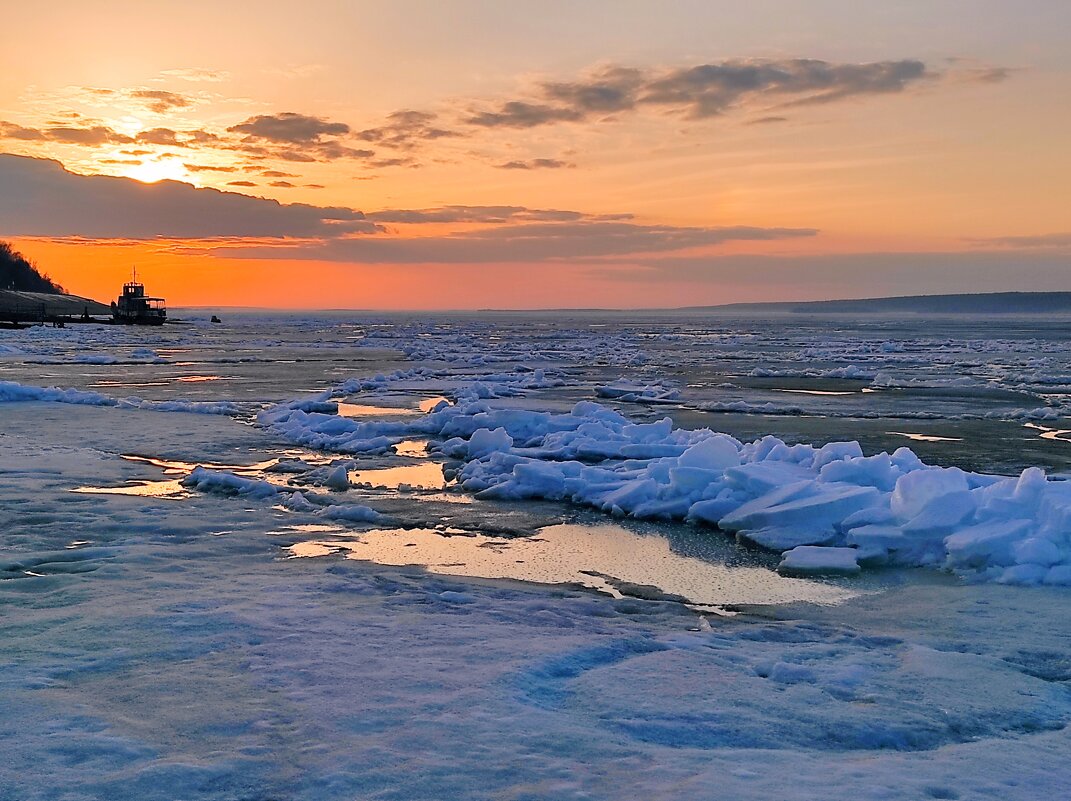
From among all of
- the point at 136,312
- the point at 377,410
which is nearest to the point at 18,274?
the point at 136,312

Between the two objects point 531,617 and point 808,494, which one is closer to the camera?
point 531,617

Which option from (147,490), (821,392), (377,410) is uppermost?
(821,392)

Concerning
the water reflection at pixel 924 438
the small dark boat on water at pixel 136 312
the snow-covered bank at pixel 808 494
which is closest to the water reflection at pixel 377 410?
the snow-covered bank at pixel 808 494

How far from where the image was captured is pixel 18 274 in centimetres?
12462

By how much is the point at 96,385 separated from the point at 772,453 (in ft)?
59.4

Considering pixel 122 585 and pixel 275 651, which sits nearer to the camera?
pixel 275 651

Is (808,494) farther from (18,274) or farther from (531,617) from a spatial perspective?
(18,274)

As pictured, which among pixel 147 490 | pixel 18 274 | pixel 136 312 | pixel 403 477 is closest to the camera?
pixel 147 490

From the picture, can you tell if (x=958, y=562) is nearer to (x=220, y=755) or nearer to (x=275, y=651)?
(x=275, y=651)

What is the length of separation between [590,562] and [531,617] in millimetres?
1584

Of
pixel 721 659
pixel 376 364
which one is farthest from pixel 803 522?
pixel 376 364

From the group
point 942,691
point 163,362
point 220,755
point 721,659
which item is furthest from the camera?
point 163,362

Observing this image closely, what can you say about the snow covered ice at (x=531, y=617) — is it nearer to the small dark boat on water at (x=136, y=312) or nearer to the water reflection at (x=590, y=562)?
the water reflection at (x=590, y=562)

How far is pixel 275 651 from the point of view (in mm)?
4609
